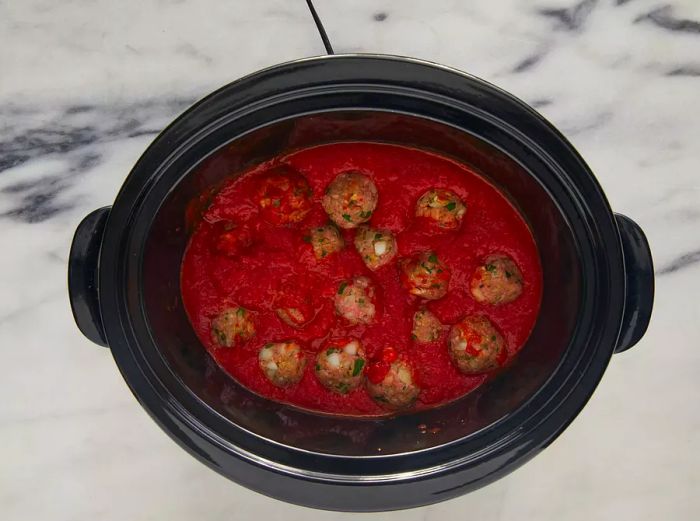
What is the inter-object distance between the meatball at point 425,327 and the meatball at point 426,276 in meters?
0.05

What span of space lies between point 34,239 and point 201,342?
0.54 m

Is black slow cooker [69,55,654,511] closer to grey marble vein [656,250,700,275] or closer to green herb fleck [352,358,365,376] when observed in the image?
green herb fleck [352,358,365,376]

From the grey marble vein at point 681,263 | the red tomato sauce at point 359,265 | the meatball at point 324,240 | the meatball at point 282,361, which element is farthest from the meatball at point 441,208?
the grey marble vein at point 681,263

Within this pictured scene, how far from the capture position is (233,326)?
5.85 ft

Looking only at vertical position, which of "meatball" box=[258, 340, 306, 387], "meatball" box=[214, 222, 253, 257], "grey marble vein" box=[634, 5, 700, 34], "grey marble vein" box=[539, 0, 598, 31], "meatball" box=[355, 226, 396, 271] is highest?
"grey marble vein" box=[539, 0, 598, 31]

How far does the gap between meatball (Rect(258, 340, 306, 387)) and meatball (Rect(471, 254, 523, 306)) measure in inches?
18.9

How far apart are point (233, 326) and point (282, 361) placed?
0.15 m

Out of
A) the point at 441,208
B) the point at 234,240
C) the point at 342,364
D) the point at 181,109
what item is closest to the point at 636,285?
the point at 441,208

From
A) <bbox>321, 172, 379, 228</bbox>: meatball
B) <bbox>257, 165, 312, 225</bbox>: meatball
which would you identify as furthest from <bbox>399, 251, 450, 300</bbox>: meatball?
<bbox>257, 165, 312, 225</bbox>: meatball

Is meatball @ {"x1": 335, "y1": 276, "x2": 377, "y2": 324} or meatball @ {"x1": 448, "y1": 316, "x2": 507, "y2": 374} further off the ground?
meatball @ {"x1": 335, "y1": 276, "x2": 377, "y2": 324}

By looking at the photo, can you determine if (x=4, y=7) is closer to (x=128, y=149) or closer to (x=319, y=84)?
(x=128, y=149)

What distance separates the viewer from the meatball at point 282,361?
1781 mm

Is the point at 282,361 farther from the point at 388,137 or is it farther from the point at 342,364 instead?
the point at 388,137

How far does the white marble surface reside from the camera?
184cm
